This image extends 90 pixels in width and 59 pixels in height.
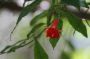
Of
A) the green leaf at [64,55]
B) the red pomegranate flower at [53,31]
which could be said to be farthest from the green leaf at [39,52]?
the green leaf at [64,55]

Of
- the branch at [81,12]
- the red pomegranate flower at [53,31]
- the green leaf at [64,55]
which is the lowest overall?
the green leaf at [64,55]

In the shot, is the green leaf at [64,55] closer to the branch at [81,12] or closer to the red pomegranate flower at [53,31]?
the branch at [81,12]

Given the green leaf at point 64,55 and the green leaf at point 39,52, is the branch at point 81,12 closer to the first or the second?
the green leaf at point 64,55

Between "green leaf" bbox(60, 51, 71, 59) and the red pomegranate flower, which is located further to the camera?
"green leaf" bbox(60, 51, 71, 59)

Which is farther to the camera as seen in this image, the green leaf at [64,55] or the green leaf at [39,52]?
the green leaf at [64,55]

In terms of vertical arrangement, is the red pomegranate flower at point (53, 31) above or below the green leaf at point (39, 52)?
above

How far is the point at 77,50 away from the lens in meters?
0.88

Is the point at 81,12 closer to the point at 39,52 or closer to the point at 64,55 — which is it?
the point at 64,55

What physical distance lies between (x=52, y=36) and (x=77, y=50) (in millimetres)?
321

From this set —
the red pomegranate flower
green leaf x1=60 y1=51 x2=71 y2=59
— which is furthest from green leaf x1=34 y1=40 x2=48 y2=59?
green leaf x1=60 y1=51 x2=71 y2=59

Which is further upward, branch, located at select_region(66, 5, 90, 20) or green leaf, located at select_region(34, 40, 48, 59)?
branch, located at select_region(66, 5, 90, 20)

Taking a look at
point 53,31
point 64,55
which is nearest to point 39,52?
point 53,31

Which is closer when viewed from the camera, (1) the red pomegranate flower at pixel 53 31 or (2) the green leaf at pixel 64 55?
(1) the red pomegranate flower at pixel 53 31

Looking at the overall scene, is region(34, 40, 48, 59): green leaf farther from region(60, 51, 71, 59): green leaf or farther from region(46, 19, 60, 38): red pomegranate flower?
region(60, 51, 71, 59): green leaf
